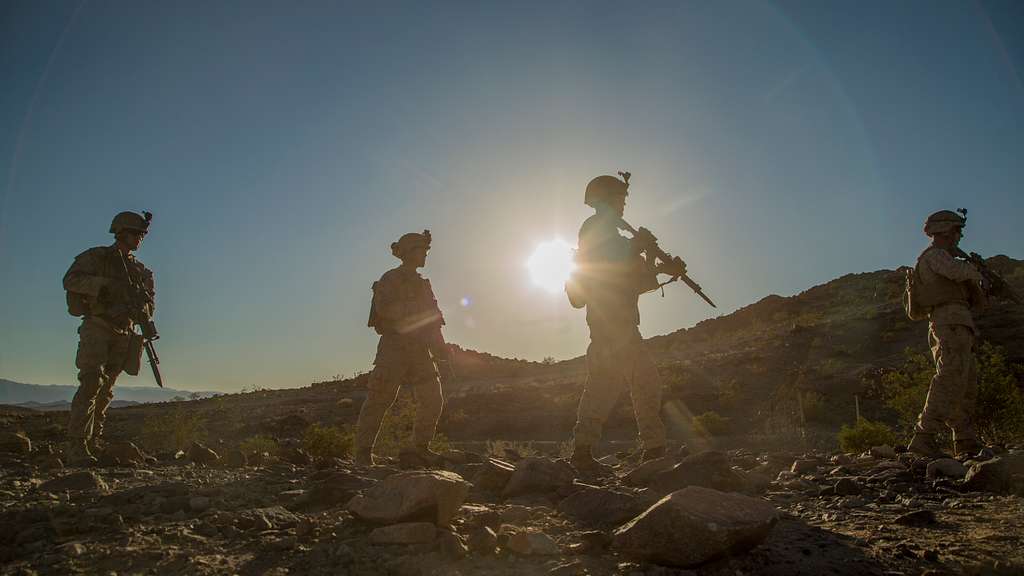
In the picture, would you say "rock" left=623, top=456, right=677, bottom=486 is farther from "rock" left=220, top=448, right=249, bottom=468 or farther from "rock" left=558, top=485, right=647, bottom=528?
"rock" left=220, top=448, right=249, bottom=468

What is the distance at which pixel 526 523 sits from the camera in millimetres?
3537

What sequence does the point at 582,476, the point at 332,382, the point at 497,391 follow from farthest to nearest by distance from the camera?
1. the point at 332,382
2. the point at 497,391
3. the point at 582,476

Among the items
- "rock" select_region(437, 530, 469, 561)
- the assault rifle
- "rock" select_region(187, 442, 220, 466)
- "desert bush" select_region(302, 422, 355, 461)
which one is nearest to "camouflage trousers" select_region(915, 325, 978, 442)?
the assault rifle

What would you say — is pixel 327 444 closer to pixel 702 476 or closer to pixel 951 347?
pixel 702 476

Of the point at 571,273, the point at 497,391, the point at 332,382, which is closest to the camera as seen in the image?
the point at 571,273

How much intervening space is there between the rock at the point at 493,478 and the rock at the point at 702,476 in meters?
1.21

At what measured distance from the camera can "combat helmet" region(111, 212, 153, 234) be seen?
20.9ft

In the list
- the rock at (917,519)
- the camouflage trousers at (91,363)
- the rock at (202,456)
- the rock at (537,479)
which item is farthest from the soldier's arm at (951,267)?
the camouflage trousers at (91,363)

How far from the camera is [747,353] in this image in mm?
23047

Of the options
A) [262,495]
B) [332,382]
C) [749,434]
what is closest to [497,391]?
[749,434]

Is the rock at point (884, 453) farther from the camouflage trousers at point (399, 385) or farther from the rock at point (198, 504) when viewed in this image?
the rock at point (198, 504)

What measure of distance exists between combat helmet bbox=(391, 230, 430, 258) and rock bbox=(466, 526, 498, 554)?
4.21 meters

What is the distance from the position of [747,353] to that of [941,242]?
57.6 feet

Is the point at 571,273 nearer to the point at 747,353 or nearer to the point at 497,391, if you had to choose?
the point at 497,391
